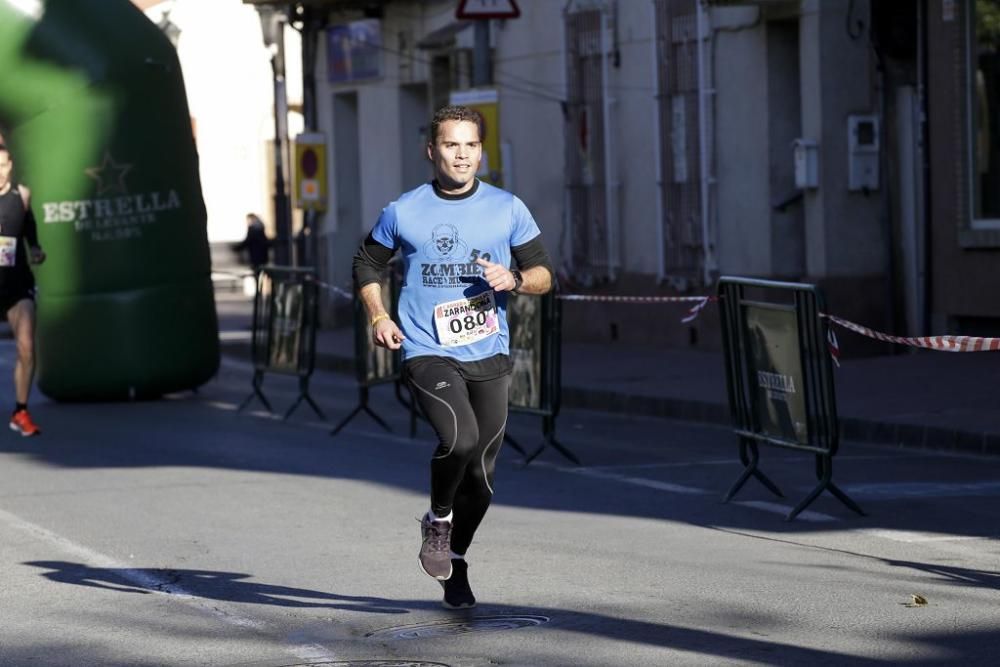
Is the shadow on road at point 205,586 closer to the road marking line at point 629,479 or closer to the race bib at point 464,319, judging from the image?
the race bib at point 464,319

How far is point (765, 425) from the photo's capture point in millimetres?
10781

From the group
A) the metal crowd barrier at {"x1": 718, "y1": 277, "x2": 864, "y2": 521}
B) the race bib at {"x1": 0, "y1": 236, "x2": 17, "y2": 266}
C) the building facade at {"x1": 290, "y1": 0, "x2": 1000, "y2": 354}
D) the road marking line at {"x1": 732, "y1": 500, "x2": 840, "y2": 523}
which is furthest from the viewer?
the building facade at {"x1": 290, "y1": 0, "x2": 1000, "y2": 354}

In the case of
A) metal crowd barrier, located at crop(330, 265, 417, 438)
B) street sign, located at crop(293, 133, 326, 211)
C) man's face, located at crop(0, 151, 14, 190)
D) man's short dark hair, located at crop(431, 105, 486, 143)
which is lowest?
metal crowd barrier, located at crop(330, 265, 417, 438)

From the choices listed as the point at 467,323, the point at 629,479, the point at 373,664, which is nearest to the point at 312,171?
the point at 629,479

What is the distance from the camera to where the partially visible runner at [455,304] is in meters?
7.48

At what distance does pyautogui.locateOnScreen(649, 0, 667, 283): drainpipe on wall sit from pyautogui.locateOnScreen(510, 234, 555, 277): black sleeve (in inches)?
566

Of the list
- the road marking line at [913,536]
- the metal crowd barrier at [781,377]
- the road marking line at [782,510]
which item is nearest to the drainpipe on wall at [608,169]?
the metal crowd barrier at [781,377]

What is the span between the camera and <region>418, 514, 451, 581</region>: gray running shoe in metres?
7.57

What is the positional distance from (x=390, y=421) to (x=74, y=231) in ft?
10.5

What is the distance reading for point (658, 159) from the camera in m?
22.0

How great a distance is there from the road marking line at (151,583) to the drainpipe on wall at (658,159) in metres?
12.1

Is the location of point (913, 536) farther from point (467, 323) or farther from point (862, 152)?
point (862, 152)

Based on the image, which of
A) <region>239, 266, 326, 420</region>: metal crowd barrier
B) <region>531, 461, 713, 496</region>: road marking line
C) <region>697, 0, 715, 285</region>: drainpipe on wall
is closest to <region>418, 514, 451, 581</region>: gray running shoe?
<region>531, 461, 713, 496</region>: road marking line

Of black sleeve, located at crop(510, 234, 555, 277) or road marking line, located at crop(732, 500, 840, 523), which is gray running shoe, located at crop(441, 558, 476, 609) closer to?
black sleeve, located at crop(510, 234, 555, 277)
